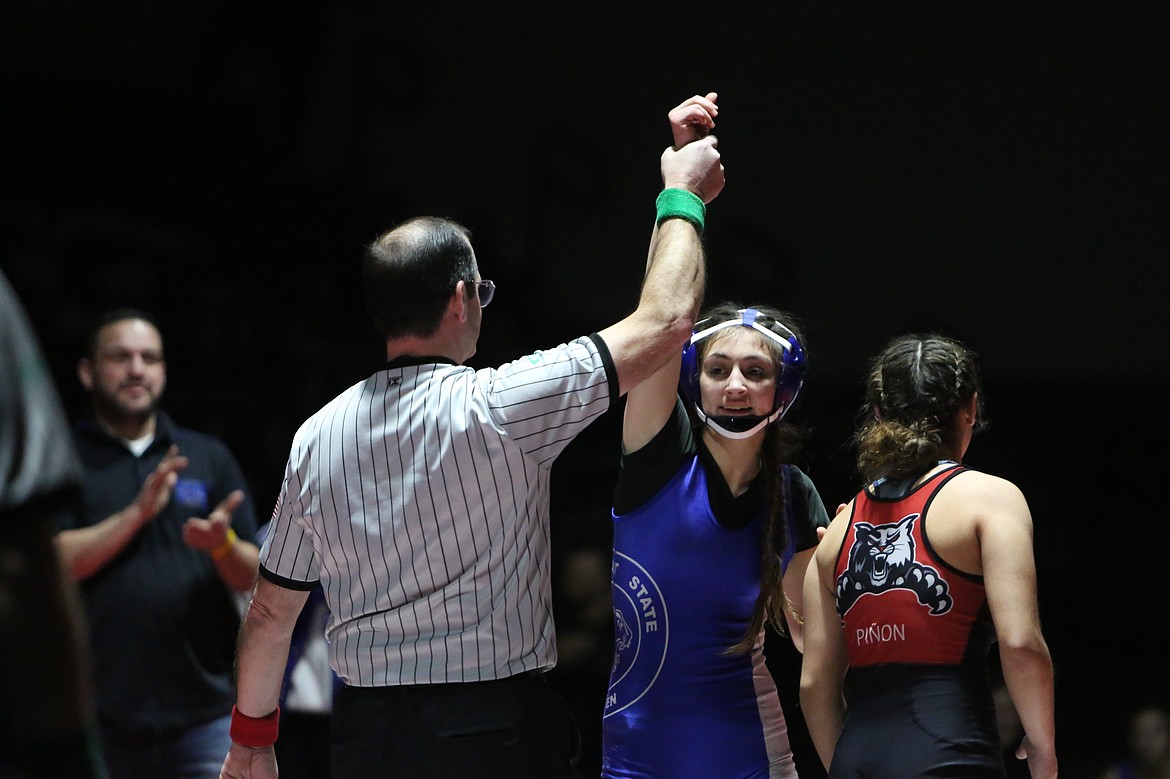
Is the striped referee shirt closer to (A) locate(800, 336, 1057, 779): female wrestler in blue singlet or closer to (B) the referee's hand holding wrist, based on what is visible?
(B) the referee's hand holding wrist

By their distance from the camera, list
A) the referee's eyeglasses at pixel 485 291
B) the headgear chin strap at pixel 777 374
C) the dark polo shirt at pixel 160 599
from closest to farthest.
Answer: the referee's eyeglasses at pixel 485 291 → the headgear chin strap at pixel 777 374 → the dark polo shirt at pixel 160 599

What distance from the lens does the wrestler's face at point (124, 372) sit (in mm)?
3705

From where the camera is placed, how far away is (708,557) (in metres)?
2.50

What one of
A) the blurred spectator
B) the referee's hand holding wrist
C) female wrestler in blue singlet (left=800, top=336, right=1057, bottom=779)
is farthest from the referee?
the blurred spectator

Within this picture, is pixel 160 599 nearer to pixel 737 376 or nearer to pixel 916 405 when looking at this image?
pixel 737 376

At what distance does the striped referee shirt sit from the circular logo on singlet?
0.54 meters

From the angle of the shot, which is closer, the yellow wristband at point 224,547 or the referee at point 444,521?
the referee at point 444,521

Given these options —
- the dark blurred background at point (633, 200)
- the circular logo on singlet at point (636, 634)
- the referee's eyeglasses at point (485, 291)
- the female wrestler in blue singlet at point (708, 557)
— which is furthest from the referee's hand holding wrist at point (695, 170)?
the dark blurred background at point (633, 200)

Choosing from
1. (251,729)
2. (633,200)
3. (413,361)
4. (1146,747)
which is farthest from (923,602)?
(633,200)

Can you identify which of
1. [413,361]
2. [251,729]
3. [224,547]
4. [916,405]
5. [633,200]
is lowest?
[251,729]

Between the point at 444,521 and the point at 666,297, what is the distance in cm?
49

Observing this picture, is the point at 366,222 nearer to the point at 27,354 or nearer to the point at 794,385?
the point at 794,385

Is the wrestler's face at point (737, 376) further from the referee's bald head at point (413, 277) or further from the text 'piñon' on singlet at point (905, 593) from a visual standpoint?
the referee's bald head at point (413, 277)

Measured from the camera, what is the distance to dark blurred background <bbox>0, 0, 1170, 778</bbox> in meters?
5.56
